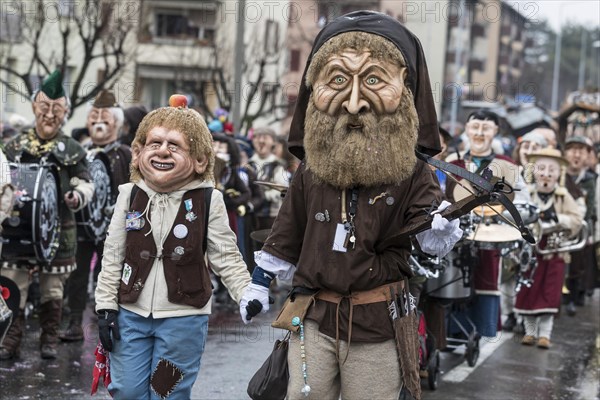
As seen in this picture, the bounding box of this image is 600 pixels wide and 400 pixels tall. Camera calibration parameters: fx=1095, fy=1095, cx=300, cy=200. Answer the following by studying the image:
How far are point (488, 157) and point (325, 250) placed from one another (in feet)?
15.3

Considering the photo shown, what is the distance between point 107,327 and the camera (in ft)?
18.9

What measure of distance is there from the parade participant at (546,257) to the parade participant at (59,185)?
4611 mm

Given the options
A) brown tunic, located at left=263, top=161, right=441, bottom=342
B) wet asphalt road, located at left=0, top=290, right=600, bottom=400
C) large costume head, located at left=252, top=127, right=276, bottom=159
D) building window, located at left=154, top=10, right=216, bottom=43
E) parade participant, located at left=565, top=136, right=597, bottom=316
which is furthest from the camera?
building window, located at left=154, top=10, right=216, bottom=43

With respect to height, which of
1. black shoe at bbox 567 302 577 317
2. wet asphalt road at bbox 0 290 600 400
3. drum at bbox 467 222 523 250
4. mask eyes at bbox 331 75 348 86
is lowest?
black shoe at bbox 567 302 577 317

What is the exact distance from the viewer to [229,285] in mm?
5980

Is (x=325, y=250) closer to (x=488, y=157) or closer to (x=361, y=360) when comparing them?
(x=361, y=360)

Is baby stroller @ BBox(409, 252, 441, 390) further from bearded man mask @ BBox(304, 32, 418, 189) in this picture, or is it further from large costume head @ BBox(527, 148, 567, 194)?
large costume head @ BBox(527, 148, 567, 194)

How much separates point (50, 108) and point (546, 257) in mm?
5209

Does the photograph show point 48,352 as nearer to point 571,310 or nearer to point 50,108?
point 50,108

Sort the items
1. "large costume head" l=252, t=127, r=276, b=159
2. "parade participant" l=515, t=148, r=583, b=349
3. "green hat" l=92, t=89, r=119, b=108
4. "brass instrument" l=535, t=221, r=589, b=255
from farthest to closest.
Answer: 1. "large costume head" l=252, t=127, r=276, b=159
2. "brass instrument" l=535, t=221, r=589, b=255
3. "parade participant" l=515, t=148, r=583, b=349
4. "green hat" l=92, t=89, r=119, b=108

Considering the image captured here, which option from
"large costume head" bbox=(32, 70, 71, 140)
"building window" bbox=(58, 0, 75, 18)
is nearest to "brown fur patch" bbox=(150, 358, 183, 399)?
"large costume head" bbox=(32, 70, 71, 140)

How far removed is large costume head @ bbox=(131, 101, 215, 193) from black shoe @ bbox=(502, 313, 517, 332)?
650 centimetres

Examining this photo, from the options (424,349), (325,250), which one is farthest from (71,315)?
(325,250)

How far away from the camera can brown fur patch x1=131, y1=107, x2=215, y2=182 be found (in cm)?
601
